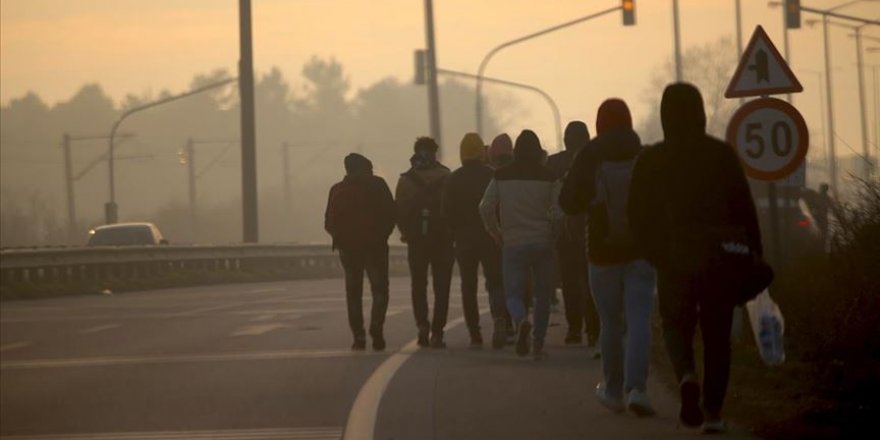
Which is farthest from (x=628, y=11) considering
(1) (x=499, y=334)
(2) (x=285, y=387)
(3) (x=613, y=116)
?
(3) (x=613, y=116)

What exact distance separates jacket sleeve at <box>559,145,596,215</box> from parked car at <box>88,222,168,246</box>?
39897mm

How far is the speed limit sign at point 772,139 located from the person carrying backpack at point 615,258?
3.59 meters

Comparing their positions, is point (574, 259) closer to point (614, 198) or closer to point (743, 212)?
point (614, 198)

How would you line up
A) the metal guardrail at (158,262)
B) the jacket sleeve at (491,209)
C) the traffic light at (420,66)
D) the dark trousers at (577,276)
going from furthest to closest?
the traffic light at (420,66)
the metal guardrail at (158,262)
the dark trousers at (577,276)
the jacket sleeve at (491,209)

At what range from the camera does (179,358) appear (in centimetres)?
1842

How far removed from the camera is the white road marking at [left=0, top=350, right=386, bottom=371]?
17.9 m

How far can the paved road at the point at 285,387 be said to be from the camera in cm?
1195

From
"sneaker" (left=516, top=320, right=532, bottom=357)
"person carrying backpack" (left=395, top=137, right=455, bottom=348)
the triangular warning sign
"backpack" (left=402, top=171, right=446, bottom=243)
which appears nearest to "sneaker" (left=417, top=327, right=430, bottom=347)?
"person carrying backpack" (left=395, top=137, right=455, bottom=348)

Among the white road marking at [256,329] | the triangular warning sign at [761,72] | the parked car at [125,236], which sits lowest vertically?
the white road marking at [256,329]

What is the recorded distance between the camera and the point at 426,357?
17.3 m

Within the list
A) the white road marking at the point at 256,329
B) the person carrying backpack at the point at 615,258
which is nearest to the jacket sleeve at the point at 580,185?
the person carrying backpack at the point at 615,258

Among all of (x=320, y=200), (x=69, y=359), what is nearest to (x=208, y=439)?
(x=69, y=359)

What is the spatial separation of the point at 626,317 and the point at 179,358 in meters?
7.65

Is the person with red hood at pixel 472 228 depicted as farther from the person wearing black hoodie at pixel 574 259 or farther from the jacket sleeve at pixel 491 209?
the jacket sleeve at pixel 491 209
